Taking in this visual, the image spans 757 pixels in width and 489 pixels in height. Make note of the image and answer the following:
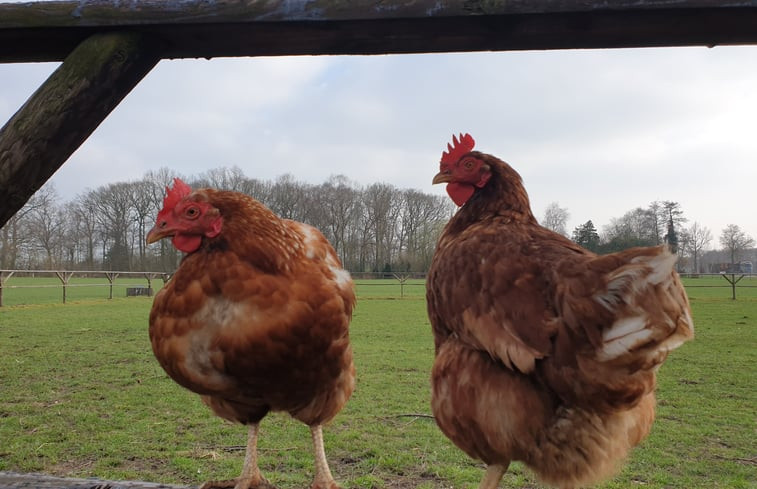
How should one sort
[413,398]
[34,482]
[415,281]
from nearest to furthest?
[34,482]
[413,398]
[415,281]

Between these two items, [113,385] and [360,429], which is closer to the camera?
[360,429]

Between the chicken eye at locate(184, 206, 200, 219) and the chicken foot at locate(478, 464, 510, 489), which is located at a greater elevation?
the chicken eye at locate(184, 206, 200, 219)

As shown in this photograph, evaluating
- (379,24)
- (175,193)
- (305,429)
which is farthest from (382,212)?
(379,24)

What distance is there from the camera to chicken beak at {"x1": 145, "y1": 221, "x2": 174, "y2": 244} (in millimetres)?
1762

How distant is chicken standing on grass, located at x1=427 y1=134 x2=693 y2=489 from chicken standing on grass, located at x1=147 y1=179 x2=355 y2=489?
1.51 feet

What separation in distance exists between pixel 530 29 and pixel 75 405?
287 inches

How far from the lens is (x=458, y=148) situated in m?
2.32

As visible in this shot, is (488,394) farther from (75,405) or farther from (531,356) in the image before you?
(75,405)

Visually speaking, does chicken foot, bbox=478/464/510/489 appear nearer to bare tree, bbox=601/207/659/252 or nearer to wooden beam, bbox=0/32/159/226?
wooden beam, bbox=0/32/159/226

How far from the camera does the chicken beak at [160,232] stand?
1762mm

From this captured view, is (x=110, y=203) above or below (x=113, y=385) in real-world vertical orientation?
Result: above

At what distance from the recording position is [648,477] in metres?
4.32

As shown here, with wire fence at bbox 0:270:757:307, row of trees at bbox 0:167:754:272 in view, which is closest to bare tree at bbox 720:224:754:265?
wire fence at bbox 0:270:757:307

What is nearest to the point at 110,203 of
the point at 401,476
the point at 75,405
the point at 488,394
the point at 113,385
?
the point at 113,385
